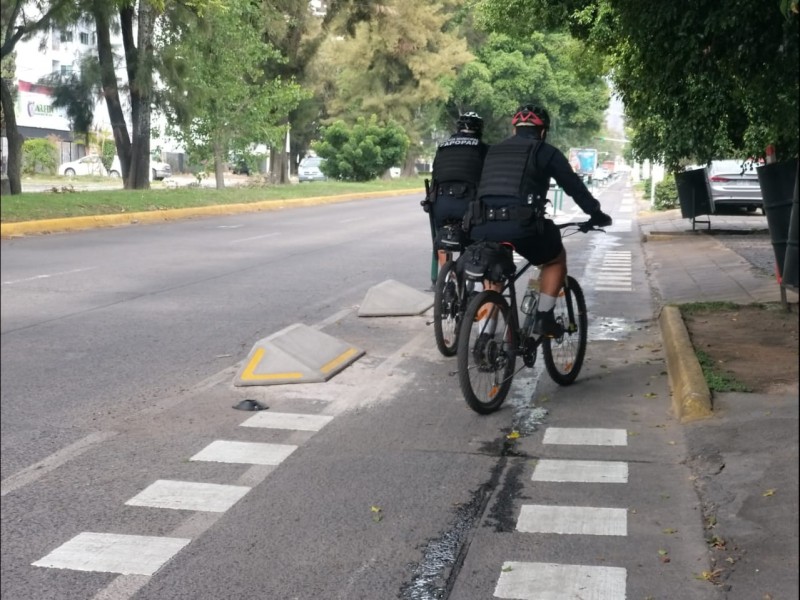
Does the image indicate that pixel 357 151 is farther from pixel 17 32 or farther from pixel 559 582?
pixel 17 32

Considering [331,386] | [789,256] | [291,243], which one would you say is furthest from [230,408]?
[291,243]

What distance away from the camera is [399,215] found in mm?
25766

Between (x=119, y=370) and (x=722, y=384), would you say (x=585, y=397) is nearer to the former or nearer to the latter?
(x=722, y=384)

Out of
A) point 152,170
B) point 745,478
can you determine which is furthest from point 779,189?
point 152,170

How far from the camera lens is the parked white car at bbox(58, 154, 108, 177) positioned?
2.90m

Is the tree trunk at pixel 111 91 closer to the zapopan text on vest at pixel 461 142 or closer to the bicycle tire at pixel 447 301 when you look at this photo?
the zapopan text on vest at pixel 461 142

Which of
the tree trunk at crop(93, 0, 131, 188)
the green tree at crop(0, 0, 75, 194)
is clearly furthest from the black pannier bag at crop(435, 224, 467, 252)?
the green tree at crop(0, 0, 75, 194)

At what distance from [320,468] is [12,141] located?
309cm

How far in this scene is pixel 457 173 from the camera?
25.0ft

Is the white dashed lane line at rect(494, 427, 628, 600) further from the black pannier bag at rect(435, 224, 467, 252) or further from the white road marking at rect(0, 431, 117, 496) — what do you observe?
the white road marking at rect(0, 431, 117, 496)

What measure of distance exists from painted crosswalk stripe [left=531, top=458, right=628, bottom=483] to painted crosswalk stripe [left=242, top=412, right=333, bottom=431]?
56.0 inches

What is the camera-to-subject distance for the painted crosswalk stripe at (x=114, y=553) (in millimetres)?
4197

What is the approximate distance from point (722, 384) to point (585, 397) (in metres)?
0.90

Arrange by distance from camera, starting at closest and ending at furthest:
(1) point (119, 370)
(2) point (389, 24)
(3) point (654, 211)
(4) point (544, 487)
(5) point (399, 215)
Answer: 1. (2) point (389, 24)
2. (4) point (544, 487)
3. (1) point (119, 370)
4. (5) point (399, 215)
5. (3) point (654, 211)
